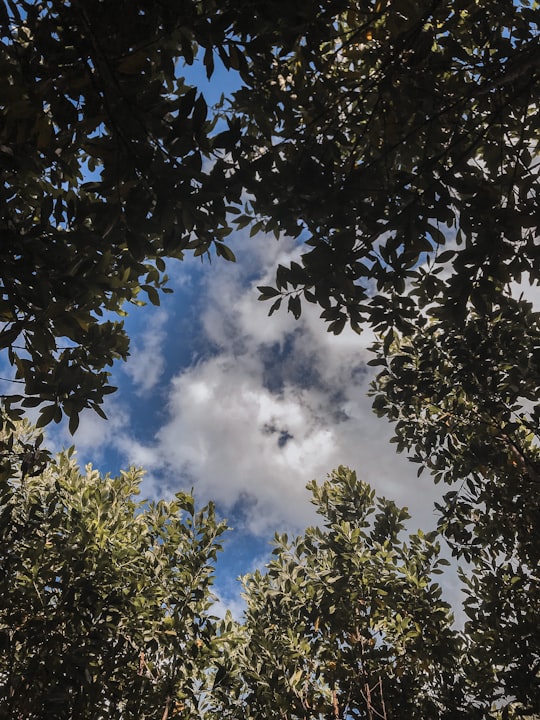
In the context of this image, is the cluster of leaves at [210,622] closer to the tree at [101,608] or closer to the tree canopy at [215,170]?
the tree at [101,608]

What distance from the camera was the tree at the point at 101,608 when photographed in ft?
15.0

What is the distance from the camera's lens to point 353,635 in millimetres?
6508

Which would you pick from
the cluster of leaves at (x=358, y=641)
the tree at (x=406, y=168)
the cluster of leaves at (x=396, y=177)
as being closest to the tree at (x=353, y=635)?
the cluster of leaves at (x=358, y=641)

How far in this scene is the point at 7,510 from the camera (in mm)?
4512

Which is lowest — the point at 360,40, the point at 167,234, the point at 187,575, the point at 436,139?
the point at 187,575

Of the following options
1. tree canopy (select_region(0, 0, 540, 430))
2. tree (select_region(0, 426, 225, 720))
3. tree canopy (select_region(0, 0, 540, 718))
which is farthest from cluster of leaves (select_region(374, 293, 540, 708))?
tree (select_region(0, 426, 225, 720))

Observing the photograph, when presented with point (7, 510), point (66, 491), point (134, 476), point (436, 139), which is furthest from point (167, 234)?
point (134, 476)

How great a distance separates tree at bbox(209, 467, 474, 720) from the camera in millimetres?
6215

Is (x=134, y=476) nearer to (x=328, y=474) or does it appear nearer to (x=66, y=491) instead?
(x=66, y=491)

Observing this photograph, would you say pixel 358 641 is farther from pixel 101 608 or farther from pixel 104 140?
pixel 104 140

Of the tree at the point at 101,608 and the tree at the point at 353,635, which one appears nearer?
the tree at the point at 101,608

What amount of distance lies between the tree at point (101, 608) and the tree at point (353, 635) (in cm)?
113

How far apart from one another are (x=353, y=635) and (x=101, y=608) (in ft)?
12.3

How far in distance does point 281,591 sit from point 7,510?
15.9 feet
